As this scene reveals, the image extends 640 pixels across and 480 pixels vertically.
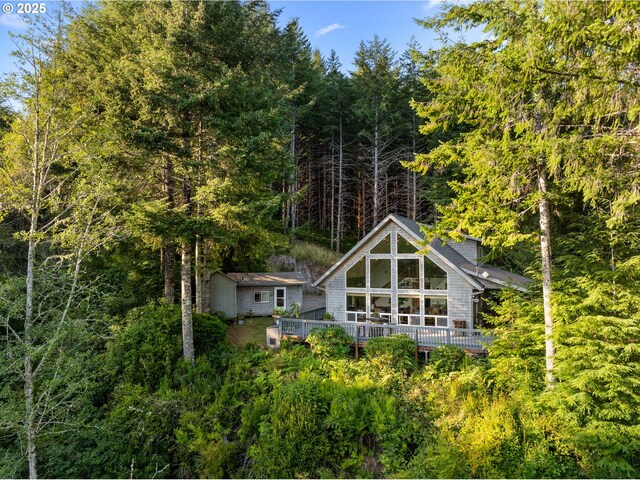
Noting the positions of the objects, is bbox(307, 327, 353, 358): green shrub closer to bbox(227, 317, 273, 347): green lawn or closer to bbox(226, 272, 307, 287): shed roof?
bbox(227, 317, 273, 347): green lawn

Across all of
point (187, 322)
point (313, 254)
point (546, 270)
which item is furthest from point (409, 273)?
point (313, 254)

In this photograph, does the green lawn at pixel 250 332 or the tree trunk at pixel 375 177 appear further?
the tree trunk at pixel 375 177

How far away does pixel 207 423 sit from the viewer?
912 centimetres

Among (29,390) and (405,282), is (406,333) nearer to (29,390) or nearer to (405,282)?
(405,282)

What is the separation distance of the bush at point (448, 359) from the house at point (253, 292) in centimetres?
820

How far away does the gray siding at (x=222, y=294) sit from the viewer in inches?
628

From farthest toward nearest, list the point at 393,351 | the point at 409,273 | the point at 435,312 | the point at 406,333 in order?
the point at 409,273, the point at 435,312, the point at 406,333, the point at 393,351

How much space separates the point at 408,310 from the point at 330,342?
3920 millimetres

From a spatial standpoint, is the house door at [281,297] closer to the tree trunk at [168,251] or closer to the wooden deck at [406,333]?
the wooden deck at [406,333]

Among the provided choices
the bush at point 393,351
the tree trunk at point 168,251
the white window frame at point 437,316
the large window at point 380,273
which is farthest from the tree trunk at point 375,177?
the tree trunk at point 168,251

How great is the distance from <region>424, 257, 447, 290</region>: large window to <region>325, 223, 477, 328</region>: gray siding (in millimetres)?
141

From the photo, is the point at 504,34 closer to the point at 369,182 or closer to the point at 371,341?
the point at 371,341

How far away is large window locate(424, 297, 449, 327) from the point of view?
13109 millimetres

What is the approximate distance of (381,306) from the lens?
14188 millimetres
